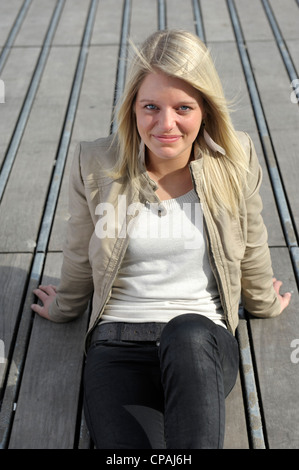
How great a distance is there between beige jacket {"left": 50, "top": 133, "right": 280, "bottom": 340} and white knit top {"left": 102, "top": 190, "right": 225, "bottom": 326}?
0.03 metres

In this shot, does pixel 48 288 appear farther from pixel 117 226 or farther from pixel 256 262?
pixel 256 262

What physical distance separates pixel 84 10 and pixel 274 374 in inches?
123

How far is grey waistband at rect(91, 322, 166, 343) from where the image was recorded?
5.49ft

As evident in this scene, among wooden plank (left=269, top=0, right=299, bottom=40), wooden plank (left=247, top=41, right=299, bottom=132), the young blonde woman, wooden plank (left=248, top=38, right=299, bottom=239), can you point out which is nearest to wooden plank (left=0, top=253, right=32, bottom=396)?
the young blonde woman

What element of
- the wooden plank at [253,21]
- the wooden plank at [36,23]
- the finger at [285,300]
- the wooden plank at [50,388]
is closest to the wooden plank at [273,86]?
the wooden plank at [253,21]

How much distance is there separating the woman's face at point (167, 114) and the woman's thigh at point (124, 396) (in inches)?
20.5

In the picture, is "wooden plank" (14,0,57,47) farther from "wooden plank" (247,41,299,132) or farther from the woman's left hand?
the woman's left hand

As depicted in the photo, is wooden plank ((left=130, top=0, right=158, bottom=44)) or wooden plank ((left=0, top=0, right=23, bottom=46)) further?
wooden plank ((left=0, top=0, right=23, bottom=46))

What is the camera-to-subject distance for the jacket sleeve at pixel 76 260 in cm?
174

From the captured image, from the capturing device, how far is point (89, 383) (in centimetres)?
165

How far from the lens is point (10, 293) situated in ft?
7.32

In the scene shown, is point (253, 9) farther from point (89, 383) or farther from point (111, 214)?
point (89, 383)

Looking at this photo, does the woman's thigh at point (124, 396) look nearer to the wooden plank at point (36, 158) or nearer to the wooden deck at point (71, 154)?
the wooden deck at point (71, 154)

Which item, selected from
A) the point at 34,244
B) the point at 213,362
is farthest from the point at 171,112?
the point at 34,244
